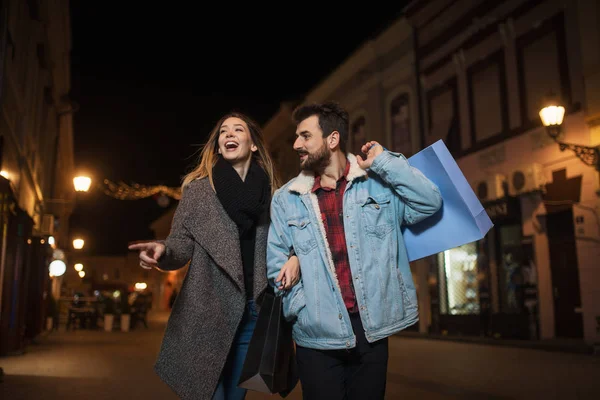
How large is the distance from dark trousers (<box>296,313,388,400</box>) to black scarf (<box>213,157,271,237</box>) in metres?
0.78

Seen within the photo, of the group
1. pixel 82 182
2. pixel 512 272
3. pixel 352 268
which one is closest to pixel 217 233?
pixel 352 268

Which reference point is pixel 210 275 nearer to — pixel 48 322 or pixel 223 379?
pixel 223 379

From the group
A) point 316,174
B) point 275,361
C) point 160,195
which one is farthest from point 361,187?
point 160,195

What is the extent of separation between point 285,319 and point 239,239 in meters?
0.53

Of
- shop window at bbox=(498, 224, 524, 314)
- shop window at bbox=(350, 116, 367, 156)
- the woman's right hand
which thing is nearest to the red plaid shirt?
the woman's right hand

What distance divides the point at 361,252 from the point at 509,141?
46.6 ft

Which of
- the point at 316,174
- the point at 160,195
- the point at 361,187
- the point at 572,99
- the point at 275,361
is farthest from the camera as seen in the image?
the point at 160,195

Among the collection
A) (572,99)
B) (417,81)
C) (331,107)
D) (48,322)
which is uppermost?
(417,81)

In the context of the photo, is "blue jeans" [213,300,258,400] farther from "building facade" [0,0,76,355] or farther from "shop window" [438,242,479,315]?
"shop window" [438,242,479,315]

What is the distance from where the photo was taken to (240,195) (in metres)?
3.32

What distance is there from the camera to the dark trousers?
2891mm

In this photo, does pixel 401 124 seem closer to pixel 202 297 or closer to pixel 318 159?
pixel 318 159

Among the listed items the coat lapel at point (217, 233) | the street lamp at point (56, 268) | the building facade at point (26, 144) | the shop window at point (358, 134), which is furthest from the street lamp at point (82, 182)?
the coat lapel at point (217, 233)

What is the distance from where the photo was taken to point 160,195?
26594mm
